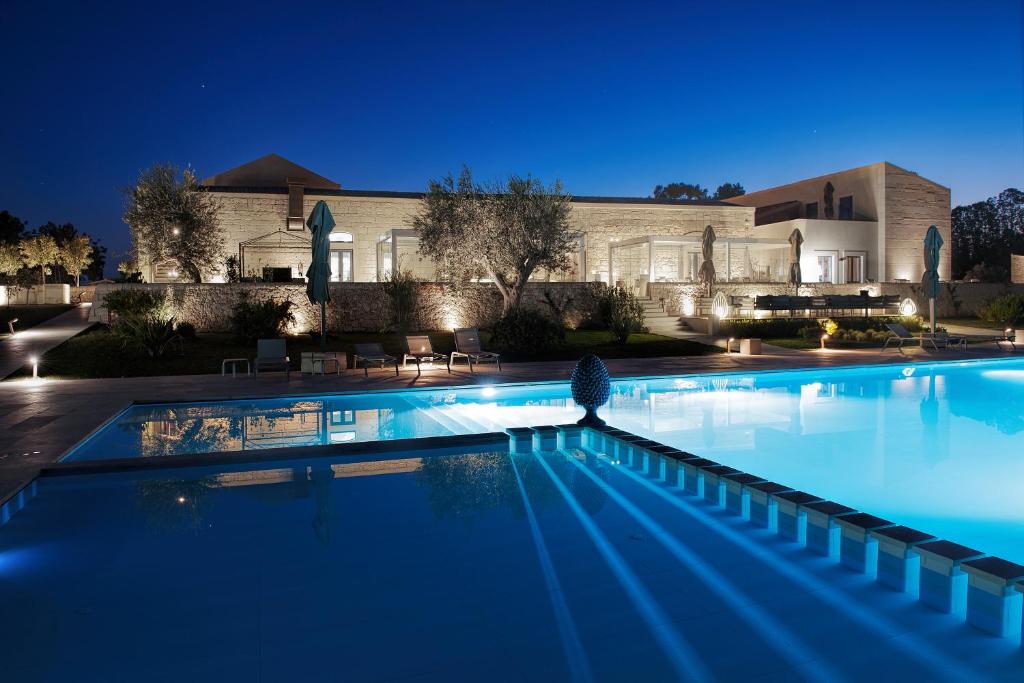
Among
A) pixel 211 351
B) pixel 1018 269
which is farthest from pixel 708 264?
pixel 1018 269

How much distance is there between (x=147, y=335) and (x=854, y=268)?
27485 millimetres

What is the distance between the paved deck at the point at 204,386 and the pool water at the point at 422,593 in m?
1.54

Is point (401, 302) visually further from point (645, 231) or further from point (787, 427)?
point (787, 427)

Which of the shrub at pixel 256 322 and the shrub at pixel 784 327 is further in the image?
the shrub at pixel 784 327

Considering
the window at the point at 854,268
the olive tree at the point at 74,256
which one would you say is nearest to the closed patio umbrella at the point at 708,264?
the window at the point at 854,268

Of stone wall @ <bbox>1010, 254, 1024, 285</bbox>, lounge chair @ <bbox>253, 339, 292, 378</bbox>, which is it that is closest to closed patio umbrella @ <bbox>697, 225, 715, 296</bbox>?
lounge chair @ <bbox>253, 339, 292, 378</bbox>

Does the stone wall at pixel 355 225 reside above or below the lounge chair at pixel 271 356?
above

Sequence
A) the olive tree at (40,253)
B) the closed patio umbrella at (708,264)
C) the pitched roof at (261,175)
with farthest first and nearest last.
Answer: the olive tree at (40,253) < the pitched roof at (261,175) < the closed patio umbrella at (708,264)

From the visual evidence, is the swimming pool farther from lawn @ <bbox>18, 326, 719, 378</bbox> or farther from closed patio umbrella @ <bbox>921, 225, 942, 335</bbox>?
closed patio umbrella @ <bbox>921, 225, 942, 335</bbox>

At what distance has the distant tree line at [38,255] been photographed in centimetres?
3203

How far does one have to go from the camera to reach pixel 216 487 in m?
5.22

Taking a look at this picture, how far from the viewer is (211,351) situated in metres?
14.6

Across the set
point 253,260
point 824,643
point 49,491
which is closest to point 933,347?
point 824,643

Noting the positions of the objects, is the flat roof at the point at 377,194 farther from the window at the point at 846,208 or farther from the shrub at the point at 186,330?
the shrub at the point at 186,330
